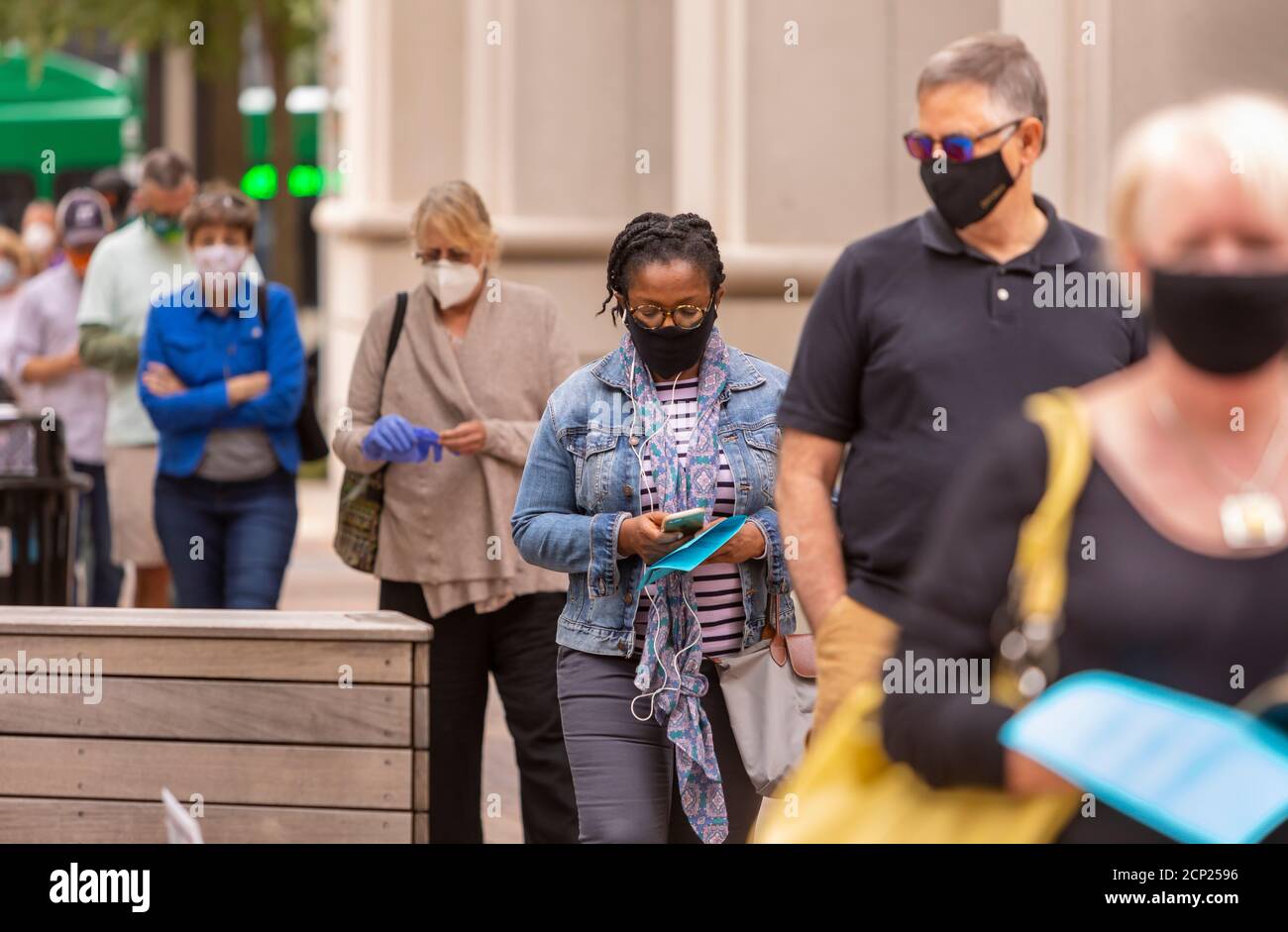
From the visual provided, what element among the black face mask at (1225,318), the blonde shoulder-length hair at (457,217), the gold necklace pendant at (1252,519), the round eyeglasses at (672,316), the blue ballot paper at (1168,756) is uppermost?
the blonde shoulder-length hair at (457,217)

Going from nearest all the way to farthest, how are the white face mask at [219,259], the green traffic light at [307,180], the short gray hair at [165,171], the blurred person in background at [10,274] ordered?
the white face mask at [219,259] < the short gray hair at [165,171] < the blurred person in background at [10,274] < the green traffic light at [307,180]

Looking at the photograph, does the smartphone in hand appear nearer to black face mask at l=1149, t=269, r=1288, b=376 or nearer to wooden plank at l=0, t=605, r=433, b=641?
wooden plank at l=0, t=605, r=433, b=641

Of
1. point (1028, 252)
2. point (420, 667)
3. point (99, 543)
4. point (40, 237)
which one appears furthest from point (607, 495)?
point (40, 237)

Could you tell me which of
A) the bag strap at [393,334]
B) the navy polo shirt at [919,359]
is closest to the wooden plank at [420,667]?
the bag strap at [393,334]

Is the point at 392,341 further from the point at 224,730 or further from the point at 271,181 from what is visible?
the point at 271,181

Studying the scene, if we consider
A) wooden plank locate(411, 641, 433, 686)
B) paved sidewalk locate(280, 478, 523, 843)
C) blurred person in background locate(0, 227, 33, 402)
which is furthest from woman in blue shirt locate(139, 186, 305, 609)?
blurred person in background locate(0, 227, 33, 402)

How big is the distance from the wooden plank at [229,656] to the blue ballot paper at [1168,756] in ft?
8.96

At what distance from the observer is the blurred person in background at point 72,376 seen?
28.8 ft

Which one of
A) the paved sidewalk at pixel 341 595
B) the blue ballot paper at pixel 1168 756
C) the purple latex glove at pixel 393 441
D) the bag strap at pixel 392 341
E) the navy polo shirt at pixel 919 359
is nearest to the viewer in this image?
the blue ballot paper at pixel 1168 756

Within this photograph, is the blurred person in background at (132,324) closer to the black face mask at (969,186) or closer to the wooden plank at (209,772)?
the wooden plank at (209,772)

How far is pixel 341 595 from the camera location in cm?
1159

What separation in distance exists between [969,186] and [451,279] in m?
2.07

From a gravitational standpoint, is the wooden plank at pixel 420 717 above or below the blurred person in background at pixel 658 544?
below

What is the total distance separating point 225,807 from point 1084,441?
2911mm
